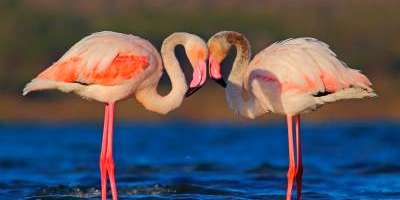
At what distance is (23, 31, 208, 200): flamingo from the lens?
13.1m

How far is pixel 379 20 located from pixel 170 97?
77.5 meters

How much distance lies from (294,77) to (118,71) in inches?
80.6

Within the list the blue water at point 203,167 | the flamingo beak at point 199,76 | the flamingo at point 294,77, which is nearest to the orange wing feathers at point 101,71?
the flamingo beak at point 199,76

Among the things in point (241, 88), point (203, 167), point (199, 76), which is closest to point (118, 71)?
point (199, 76)

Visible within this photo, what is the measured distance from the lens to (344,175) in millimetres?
20125

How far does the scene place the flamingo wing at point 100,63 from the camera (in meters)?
13.1

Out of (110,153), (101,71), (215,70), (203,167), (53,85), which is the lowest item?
(110,153)

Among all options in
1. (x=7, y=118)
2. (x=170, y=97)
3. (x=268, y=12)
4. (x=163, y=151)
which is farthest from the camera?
(x=268, y=12)

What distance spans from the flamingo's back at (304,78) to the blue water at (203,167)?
2.76 metres

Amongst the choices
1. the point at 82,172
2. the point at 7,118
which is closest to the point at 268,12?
the point at 7,118

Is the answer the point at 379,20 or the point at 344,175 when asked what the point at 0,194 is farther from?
the point at 379,20

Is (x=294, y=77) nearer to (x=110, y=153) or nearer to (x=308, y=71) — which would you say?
(x=308, y=71)

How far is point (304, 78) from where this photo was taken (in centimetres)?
1328

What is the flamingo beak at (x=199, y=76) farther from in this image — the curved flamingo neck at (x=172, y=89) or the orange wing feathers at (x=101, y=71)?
the orange wing feathers at (x=101, y=71)
